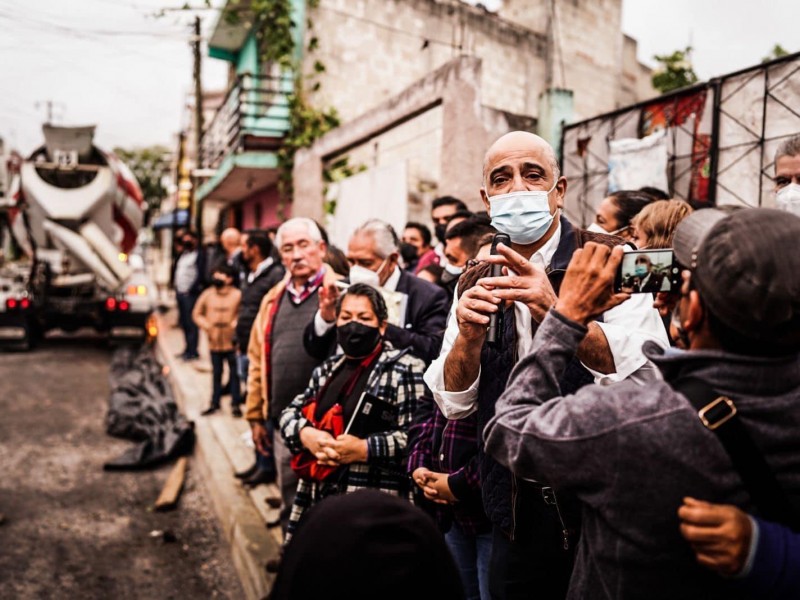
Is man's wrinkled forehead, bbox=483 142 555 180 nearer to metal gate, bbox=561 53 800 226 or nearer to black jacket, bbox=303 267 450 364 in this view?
black jacket, bbox=303 267 450 364

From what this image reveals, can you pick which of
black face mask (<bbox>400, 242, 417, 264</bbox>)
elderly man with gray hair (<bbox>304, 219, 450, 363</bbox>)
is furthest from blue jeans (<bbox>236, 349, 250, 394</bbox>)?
elderly man with gray hair (<bbox>304, 219, 450, 363</bbox>)

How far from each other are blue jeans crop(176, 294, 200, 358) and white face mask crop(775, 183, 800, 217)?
892 cm

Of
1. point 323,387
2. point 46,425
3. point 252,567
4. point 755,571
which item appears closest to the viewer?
point 755,571

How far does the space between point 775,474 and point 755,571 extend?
176 mm

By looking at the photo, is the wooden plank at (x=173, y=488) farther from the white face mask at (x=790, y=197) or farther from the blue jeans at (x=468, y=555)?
the white face mask at (x=790, y=197)

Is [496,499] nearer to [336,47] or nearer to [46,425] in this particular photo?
[46,425]

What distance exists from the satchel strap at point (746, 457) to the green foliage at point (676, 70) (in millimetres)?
10465

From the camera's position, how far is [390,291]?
11.7 feet

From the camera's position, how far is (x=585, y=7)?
13055 mm

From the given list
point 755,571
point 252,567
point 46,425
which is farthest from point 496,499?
point 46,425

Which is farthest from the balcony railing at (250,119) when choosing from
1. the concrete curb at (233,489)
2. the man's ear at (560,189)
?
the man's ear at (560,189)

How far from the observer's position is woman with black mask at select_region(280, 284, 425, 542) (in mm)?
2803

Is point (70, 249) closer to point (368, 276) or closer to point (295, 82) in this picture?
point (295, 82)

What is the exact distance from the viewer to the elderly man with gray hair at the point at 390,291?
3.27 meters
